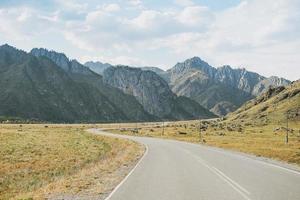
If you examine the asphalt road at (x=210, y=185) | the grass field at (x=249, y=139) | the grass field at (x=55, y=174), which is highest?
the grass field at (x=249, y=139)

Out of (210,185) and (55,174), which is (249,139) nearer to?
(55,174)

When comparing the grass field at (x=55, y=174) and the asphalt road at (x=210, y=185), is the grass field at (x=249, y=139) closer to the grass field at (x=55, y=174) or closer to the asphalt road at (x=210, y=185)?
the asphalt road at (x=210, y=185)

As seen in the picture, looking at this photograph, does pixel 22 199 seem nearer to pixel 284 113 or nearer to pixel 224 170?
pixel 224 170

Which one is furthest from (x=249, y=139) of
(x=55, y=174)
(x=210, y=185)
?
(x=210, y=185)

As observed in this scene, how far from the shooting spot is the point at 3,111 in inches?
7697

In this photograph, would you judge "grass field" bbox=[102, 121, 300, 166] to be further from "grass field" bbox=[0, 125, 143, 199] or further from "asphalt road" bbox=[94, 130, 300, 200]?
"grass field" bbox=[0, 125, 143, 199]

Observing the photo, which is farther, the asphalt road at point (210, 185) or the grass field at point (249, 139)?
the grass field at point (249, 139)

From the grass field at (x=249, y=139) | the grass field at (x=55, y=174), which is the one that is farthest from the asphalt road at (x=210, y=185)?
the grass field at (x=249, y=139)

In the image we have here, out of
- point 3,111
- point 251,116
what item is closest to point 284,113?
point 251,116

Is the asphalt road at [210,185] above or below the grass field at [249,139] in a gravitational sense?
below

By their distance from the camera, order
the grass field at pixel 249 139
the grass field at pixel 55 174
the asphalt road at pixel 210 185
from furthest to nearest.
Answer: the grass field at pixel 249 139 → the grass field at pixel 55 174 → the asphalt road at pixel 210 185

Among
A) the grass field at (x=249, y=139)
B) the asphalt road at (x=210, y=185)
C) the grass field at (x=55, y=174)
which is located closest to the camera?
the asphalt road at (x=210, y=185)

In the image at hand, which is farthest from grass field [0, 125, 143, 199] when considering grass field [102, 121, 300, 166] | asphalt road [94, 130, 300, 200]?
grass field [102, 121, 300, 166]

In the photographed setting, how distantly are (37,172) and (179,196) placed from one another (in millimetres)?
17995
